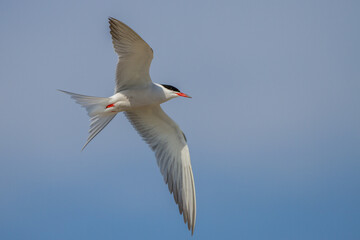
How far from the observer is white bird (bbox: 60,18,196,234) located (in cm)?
660

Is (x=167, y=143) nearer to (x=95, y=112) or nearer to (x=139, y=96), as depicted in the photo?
(x=139, y=96)

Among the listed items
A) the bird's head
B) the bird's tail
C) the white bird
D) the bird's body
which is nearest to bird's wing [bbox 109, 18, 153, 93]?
the white bird

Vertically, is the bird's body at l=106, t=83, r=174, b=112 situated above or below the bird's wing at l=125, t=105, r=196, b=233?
above

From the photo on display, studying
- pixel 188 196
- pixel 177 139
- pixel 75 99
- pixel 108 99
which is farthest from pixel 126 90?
pixel 188 196

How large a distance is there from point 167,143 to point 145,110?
719 mm

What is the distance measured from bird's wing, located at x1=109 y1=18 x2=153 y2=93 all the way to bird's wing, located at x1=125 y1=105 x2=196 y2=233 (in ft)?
2.18

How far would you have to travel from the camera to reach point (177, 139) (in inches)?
302

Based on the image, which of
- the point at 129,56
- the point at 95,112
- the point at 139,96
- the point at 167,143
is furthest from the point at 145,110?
the point at 129,56

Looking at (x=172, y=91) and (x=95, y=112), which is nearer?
(x=95, y=112)

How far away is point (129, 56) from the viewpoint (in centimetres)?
667

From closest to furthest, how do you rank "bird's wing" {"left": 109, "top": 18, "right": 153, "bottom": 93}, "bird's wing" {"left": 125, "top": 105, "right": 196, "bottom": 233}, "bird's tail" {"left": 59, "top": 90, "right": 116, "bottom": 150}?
1. "bird's wing" {"left": 109, "top": 18, "right": 153, "bottom": 93}
2. "bird's tail" {"left": 59, "top": 90, "right": 116, "bottom": 150}
3. "bird's wing" {"left": 125, "top": 105, "right": 196, "bottom": 233}

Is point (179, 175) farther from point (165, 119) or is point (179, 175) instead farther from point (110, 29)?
point (110, 29)

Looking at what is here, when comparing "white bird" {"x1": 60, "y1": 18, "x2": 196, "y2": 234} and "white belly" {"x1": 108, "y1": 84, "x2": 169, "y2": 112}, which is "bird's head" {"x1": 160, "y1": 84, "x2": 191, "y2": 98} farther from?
"white belly" {"x1": 108, "y1": 84, "x2": 169, "y2": 112}

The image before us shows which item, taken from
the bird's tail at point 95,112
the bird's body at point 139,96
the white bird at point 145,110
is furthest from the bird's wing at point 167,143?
the bird's tail at point 95,112
